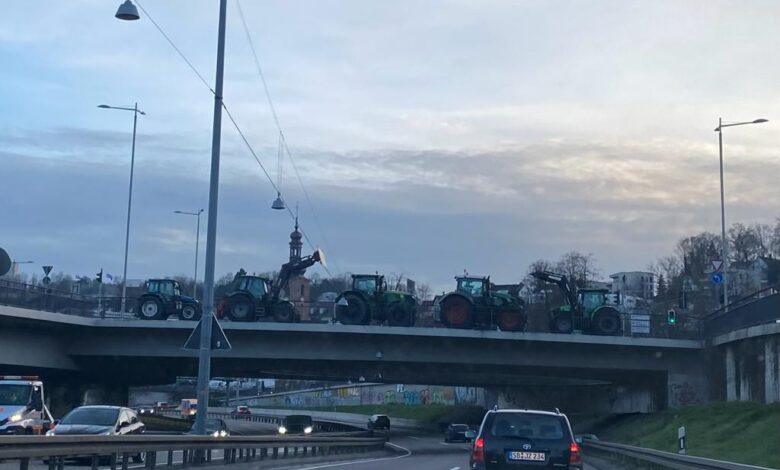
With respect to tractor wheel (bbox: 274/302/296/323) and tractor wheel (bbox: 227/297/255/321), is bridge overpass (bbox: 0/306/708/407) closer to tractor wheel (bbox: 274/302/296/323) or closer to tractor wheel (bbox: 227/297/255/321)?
tractor wheel (bbox: 227/297/255/321)

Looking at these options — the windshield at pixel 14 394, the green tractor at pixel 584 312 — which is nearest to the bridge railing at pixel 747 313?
the green tractor at pixel 584 312

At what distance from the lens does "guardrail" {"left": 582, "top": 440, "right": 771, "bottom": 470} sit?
1880 cm

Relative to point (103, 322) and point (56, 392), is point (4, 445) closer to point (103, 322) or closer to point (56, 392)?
point (103, 322)

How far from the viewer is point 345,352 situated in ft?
178

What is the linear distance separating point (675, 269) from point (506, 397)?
53.6 m

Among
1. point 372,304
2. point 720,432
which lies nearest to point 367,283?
point 372,304

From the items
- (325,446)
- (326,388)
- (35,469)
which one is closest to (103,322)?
(325,446)

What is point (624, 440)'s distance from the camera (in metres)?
51.7

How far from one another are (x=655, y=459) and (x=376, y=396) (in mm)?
107561

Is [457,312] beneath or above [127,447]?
above

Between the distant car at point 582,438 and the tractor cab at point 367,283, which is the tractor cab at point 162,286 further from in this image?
the distant car at point 582,438

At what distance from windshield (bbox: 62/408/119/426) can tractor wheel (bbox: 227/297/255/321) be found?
925 inches

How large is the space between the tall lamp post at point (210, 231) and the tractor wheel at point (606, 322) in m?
31.8

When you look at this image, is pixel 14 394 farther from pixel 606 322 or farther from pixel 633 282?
pixel 633 282
